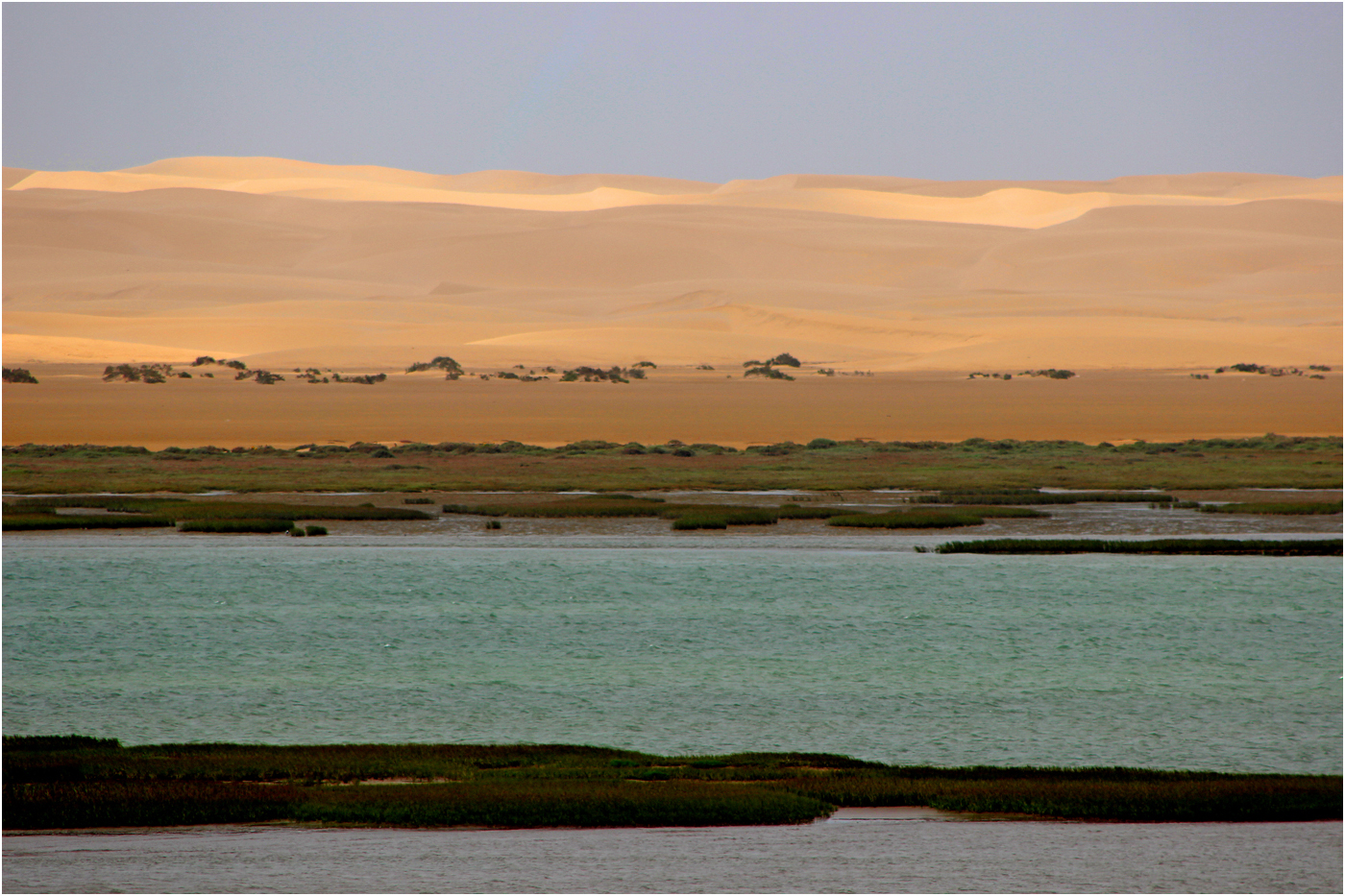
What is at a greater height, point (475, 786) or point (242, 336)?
point (242, 336)

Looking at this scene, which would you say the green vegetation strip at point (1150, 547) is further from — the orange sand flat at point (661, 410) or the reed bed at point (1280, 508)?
the orange sand flat at point (661, 410)

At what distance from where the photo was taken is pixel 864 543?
78.4 feet

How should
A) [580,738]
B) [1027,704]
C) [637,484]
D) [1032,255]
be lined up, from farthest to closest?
1. [1032,255]
2. [637,484]
3. [1027,704]
4. [580,738]

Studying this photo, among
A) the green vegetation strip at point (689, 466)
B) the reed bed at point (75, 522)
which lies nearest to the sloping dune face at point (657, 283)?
the green vegetation strip at point (689, 466)

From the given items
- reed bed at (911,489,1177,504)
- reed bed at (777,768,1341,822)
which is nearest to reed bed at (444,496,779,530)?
reed bed at (911,489,1177,504)

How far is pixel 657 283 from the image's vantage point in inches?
5659

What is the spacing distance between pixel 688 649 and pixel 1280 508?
14.8m

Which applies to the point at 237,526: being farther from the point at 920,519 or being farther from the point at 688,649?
the point at 920,519

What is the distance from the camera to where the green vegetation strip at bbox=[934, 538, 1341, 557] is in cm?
2273

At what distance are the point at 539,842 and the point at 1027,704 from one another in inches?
258

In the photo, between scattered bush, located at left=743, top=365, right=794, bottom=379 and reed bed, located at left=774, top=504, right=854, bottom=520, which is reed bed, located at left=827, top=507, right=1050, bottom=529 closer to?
reed bed, located at left=774, top=504, right=854, bottom=520

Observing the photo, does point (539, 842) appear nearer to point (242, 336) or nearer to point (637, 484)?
point (637, 484)

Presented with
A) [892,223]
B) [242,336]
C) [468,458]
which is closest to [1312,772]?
[468,458]

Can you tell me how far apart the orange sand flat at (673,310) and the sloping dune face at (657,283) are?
1.40 feet
